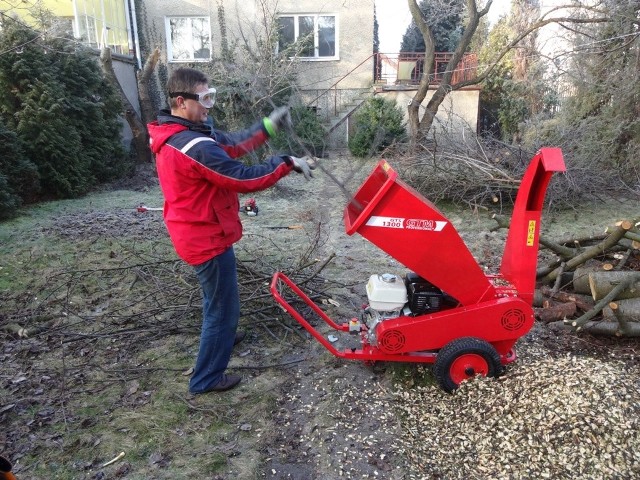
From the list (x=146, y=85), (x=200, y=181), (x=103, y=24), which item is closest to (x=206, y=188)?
(x=200, y=181)

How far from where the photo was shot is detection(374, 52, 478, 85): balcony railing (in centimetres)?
1608

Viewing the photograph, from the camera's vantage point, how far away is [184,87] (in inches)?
113

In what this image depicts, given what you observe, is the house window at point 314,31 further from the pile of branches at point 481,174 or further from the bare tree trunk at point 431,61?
the pile of branches at point 481,174

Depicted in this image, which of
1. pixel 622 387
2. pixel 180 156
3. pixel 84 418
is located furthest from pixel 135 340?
pixel 622 387

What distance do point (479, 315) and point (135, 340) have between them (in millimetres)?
2775

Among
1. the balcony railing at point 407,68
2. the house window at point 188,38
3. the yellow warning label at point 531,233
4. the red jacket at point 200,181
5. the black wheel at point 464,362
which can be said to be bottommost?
the black wheel at point 464,362

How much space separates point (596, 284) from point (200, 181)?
123 inches

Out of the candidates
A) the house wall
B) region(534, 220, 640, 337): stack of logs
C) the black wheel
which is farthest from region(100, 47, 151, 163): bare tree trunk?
the black wheel

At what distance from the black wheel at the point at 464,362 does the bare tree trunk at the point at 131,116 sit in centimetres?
1101

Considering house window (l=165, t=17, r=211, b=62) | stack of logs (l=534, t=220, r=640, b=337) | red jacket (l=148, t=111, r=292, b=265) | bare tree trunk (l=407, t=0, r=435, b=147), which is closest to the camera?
red jacket (l=148, t=111, r=292, b=265)

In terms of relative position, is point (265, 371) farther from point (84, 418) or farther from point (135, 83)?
point (135, 83)

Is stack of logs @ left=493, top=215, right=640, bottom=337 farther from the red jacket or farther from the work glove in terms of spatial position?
the red jacket

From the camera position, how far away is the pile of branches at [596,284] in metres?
3.66

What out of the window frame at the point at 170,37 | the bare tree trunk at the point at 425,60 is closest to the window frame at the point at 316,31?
the window frame at the point at 170,37
